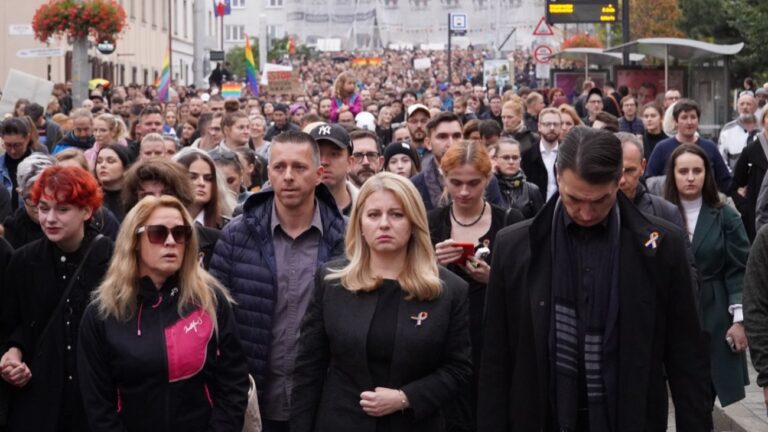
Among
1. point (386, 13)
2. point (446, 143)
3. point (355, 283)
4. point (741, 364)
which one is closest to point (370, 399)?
point (355, 283)

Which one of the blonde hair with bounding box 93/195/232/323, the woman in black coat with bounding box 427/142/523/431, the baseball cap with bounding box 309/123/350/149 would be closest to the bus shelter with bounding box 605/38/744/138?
the woman in black coat with bounding box 427/142/523/431

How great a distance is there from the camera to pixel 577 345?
5418 mm

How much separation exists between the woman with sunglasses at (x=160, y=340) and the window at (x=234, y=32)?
4749 inches

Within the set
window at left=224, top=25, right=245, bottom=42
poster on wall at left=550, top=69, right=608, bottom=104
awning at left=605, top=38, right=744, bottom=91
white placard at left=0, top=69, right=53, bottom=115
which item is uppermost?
window at left=224, top=25, right=245, bottom=42

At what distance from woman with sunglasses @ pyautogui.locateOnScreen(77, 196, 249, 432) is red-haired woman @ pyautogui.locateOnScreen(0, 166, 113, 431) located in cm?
77

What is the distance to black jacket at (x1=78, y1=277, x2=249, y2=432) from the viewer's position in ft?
19.5

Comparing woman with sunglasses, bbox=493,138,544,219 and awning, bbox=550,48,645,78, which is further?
awning, bbox=550,48,645,78

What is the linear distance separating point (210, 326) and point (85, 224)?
4.36 feet

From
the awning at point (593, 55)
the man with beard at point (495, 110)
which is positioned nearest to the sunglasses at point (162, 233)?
the man with beard at point (495, 110)

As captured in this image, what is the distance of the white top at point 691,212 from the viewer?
941cm

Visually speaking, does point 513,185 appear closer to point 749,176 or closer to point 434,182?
point 434,182

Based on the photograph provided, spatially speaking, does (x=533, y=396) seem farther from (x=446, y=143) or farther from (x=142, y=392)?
(x=446, y=143)

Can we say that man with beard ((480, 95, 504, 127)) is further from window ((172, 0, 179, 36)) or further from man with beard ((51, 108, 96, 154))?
window ((172, 0, 179, 36))

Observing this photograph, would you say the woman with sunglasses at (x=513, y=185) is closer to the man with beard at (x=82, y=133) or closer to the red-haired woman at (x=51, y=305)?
the red-haired woman at (x=51, y=305)
